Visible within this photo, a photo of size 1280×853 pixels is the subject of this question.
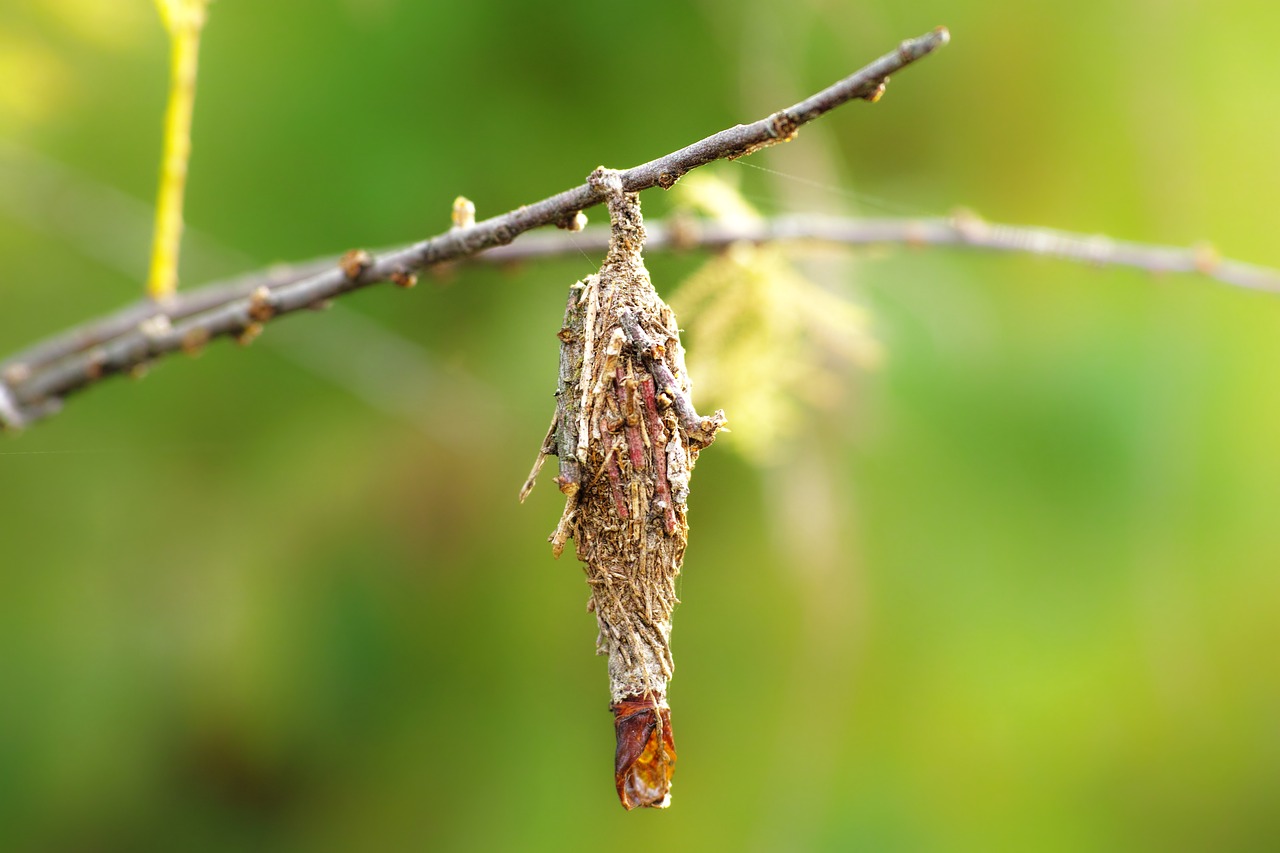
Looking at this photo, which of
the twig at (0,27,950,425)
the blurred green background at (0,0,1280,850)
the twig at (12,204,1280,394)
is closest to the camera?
the twig at (0,27,950,425)

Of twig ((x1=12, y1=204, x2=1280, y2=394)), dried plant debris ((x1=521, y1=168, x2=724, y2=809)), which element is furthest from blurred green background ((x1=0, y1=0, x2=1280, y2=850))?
dried plant debris ((x1=521, y1=168, x2=724, y2=809))

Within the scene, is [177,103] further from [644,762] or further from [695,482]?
[695,482]

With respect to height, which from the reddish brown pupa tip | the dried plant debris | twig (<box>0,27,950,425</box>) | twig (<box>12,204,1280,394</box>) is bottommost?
the reddish brown pupa tip

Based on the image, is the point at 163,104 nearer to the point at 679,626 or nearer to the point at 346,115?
the point at 346,115

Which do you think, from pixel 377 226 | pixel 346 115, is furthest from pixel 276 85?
pixel 377 226

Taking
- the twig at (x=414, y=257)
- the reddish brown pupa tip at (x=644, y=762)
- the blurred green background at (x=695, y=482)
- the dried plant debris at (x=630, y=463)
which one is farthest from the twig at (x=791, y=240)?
the blurred green background at (x=695, y=482)

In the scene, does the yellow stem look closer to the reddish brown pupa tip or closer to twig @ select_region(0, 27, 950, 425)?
twig @ select_region(0, 27, 950, 425)

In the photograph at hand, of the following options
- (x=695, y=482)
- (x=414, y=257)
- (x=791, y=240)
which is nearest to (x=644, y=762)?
(x=414, y=257)
